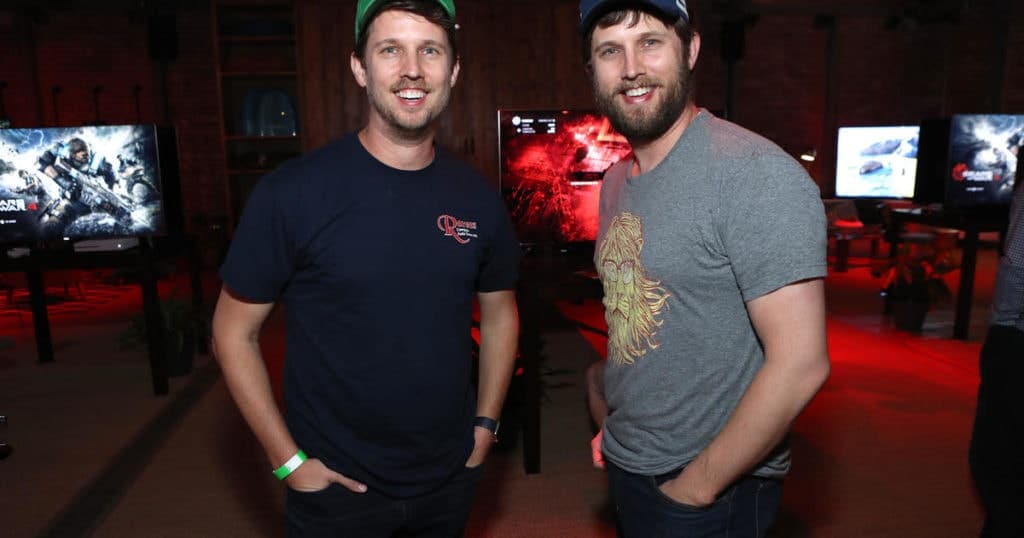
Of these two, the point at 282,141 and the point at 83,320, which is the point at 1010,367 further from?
the point at 282,141

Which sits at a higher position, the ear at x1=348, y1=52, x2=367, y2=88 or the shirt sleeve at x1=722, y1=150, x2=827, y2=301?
the ear at x1=348, y1=52, x2=367, y2=88

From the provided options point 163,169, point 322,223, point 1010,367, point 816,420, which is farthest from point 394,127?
point 163,169

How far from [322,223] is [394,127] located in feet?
0.77

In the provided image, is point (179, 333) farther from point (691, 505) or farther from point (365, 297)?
point (691, 505)

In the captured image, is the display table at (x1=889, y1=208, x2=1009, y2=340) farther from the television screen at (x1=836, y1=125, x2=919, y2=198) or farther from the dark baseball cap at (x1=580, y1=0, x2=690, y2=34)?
the dark baseball cap at (x1=580, y1=0, x2=690, y2=34)

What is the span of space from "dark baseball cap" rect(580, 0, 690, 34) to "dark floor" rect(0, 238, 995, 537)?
1987 millimetres

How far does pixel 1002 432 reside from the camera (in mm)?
1874

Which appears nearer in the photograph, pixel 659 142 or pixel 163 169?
pixel 659 142

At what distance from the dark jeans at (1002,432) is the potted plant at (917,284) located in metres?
3.83

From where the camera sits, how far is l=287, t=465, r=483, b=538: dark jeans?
142 centimetres

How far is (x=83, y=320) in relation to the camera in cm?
625

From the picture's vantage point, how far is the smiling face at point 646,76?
1278 mm

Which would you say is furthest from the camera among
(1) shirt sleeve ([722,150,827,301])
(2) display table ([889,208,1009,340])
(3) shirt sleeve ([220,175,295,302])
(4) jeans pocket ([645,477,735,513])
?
(2) display table ([889,208,1009,340])

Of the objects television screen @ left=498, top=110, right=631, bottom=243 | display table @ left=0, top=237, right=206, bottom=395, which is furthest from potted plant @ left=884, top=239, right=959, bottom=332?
display table @ left=0, top=237, right=206, bottom=395
